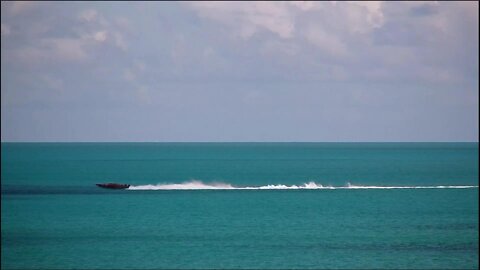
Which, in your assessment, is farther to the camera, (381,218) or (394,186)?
(394,186)

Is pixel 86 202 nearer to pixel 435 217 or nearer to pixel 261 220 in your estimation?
pixel 261 220

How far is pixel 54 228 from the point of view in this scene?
7550cm

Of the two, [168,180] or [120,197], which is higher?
[168,180]

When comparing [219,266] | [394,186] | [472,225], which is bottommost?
[219,266]

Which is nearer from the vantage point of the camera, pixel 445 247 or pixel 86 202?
pixel 445 247

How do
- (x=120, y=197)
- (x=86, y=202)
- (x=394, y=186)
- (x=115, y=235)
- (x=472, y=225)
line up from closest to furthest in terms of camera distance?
(x=115, y=235), (x=472, y=225), (x=86, y=202), (x=120, y=197), (x=394, y=186)

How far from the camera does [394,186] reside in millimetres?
133750

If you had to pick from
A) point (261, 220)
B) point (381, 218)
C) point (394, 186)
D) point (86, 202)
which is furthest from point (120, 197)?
point (394, 186)

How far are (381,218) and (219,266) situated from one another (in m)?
32.7

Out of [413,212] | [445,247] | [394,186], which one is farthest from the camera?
[394,186]

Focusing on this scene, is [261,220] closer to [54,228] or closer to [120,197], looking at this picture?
[54,228]

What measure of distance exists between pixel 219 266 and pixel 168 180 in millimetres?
Answer: 93504

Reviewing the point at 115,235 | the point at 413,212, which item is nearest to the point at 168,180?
the point at 413,212

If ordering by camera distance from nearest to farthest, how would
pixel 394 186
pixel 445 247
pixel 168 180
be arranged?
1. pixel 445 247
2. pixel 394 186
3. pixel 168 180
